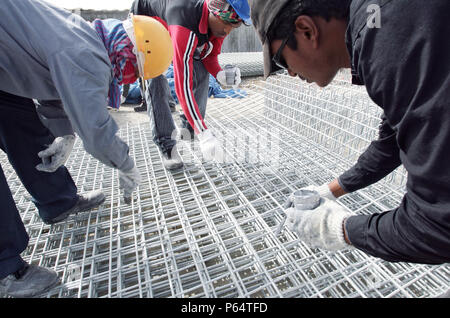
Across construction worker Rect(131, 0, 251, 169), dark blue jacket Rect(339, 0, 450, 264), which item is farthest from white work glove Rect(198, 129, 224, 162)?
dark blue jacket Rect(339, 0, 450, 264)

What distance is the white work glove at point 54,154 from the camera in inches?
62.1

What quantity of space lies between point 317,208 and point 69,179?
162 cm

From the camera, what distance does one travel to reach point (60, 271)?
152 cm

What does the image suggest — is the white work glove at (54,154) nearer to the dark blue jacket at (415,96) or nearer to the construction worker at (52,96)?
the construction worker at (52,96)

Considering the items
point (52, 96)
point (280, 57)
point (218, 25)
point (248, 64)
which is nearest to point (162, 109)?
point (218, 25)

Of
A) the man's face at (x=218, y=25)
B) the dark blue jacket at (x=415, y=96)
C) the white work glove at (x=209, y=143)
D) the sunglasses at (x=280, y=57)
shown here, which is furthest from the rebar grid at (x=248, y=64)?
the dark blue jacket at (x=415, y=96)

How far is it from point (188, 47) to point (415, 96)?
1.67 meters

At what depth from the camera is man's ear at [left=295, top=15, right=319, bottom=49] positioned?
0.81m

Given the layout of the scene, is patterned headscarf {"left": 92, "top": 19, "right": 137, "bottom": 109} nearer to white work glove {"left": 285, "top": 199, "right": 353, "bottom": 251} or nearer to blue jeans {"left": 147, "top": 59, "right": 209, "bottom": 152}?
blue jeans {"left": 147, "top": 59, "right": 209, "bottom": 152}

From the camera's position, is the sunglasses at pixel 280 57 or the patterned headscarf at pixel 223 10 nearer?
the sunglasses at pixel 280 57

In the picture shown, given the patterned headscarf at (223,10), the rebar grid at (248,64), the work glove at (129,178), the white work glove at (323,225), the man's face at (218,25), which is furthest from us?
the rebar grid at (248,64)

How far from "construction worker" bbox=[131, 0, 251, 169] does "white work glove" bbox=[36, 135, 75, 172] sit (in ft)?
2.75
